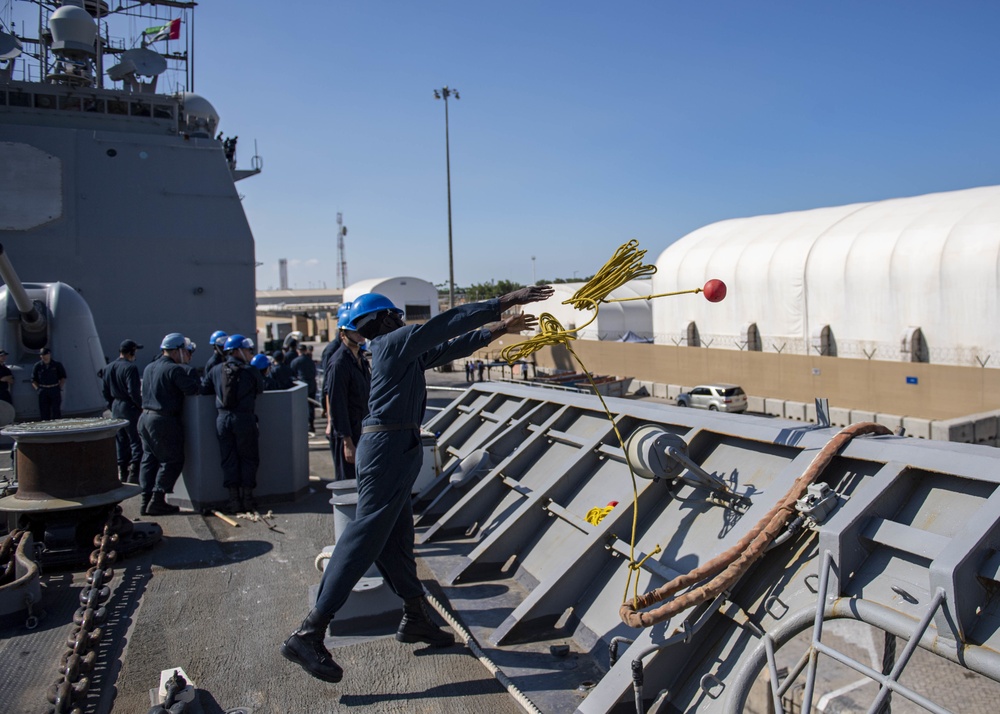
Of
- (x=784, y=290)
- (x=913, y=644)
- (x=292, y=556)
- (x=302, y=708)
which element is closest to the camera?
(x=913, y=644)

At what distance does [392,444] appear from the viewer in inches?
141

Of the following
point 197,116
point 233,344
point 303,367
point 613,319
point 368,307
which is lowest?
point 303,367

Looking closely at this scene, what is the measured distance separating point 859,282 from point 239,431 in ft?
87.8

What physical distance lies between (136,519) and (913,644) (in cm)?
654

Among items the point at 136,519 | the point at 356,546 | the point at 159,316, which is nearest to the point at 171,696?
the point at 356,546

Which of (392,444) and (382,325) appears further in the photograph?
(382,325)

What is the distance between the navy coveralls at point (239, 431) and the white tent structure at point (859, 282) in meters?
20.5

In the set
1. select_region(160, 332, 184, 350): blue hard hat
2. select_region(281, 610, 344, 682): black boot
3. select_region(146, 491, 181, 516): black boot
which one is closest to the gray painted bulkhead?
select_region(160, 332, 184, 350): blue hard hat

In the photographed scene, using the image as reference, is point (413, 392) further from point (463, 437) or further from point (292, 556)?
point (463, 437)

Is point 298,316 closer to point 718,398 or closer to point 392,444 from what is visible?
point 718,398

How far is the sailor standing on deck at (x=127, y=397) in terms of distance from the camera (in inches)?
312

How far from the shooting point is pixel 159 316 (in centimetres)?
1316

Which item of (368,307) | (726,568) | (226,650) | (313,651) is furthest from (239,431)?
(726,568)

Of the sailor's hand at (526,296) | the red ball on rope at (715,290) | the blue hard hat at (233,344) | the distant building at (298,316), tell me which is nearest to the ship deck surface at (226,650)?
the sailor's hand at (526,296)
